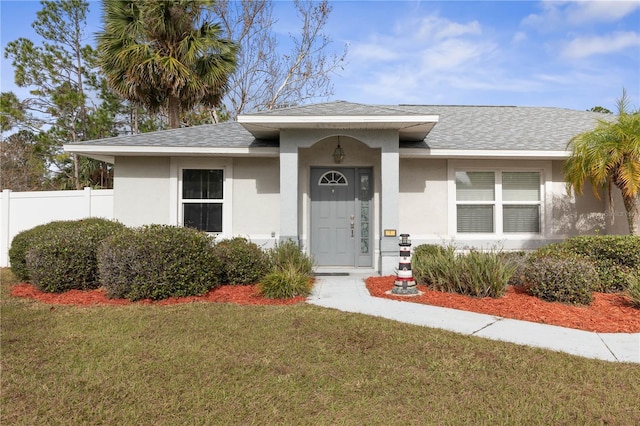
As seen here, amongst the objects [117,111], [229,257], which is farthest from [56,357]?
[117,111]

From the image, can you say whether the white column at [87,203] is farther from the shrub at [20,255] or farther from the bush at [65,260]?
the bush at [65,260]

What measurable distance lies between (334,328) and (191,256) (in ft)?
10.1

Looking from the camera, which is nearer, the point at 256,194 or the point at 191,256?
the point at 191,256

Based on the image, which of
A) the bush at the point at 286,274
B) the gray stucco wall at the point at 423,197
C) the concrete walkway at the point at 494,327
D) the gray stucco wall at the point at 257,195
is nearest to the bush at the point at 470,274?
the concrete walkway at the point at 494,327

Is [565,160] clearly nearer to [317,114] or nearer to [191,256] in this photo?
[317,114]

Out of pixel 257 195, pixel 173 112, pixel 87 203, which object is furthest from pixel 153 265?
pixel 173 112

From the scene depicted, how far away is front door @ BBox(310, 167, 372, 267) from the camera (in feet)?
31.7

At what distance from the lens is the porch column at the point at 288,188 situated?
848 cm

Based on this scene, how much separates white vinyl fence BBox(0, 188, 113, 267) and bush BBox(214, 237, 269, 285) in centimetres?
492

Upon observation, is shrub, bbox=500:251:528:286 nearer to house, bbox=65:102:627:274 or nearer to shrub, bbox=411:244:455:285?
shrub, bbox=411:244:455:285

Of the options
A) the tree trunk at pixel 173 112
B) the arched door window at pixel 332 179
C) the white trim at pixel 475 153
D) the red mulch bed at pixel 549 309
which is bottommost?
the red mulch bed at pixel 549 309

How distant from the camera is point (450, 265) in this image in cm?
706

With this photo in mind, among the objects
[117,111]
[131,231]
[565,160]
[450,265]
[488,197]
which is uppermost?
[117,111]

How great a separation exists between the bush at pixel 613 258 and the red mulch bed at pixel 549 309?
0.31 meters
